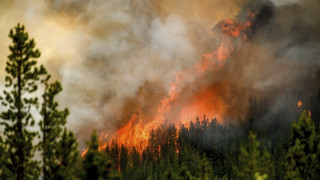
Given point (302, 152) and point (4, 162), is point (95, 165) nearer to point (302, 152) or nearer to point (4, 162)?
point (4, 162)

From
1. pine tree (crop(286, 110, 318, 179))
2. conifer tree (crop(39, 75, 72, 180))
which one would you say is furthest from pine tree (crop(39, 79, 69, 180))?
pine tree (crop(286, 110, 318, 179))

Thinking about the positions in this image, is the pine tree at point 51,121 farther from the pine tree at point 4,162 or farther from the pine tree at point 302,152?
the pine tree at point 302,152

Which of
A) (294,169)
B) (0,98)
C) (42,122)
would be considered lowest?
(294,169)

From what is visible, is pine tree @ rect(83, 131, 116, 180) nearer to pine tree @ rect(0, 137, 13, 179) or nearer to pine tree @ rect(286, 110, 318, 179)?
pine tree @ rect(0, 137, 13, 179)

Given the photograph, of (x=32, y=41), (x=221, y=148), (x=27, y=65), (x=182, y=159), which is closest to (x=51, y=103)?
(x=27, y=65)

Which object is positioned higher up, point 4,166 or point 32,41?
point 32,41

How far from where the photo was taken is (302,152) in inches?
1778

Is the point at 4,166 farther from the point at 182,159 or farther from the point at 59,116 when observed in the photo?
the point at 182,159

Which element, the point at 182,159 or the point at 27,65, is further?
the point at 182,159

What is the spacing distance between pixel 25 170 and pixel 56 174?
2.95m

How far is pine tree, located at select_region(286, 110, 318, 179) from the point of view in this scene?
149ft

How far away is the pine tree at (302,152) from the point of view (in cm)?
4553

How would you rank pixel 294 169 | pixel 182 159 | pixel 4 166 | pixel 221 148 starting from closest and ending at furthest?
pixel 4 166 → pixel 294 169 → pixel 182 159 → pixel 221 148

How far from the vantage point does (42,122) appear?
33.7 metres
